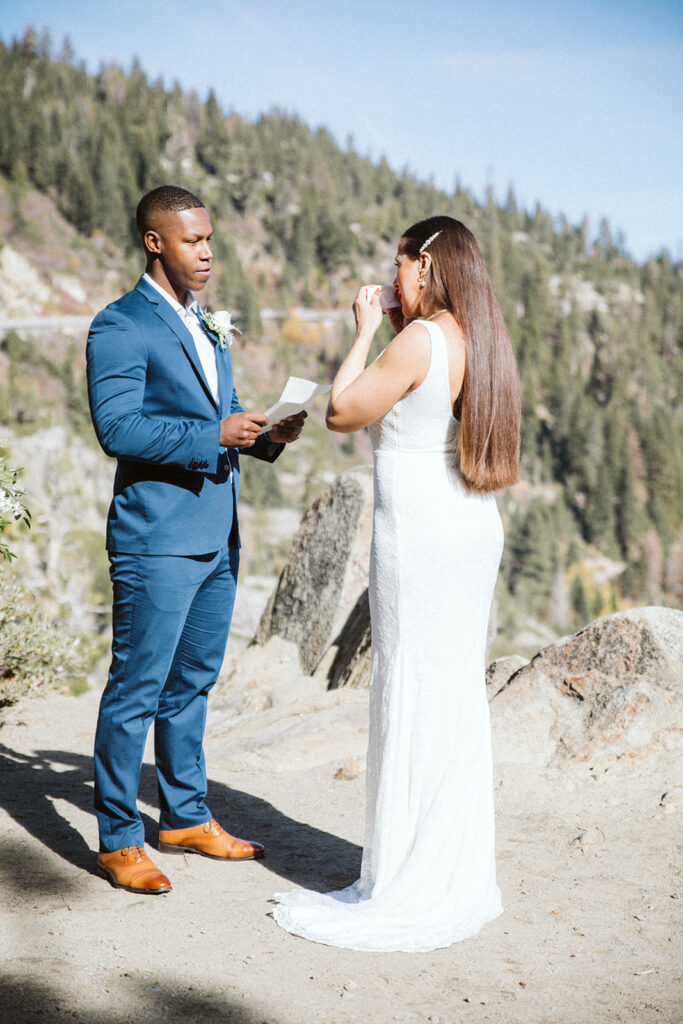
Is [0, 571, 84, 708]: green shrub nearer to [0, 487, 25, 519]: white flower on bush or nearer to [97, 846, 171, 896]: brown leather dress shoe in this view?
[0, 487, 25, 519]: white flower on bush

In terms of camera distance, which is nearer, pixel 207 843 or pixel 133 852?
pixel 133 852

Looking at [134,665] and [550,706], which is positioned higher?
[134,665]

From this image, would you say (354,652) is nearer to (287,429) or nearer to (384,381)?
(287,429)

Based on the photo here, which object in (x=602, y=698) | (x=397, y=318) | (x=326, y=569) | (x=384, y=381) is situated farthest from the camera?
(x=326, y=569)

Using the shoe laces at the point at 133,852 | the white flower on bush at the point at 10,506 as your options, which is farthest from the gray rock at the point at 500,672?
the white flower on bush at the point at 10,506

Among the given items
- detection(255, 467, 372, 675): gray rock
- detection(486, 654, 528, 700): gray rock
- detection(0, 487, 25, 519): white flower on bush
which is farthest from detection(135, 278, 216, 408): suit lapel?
detection(255, 467, 372, 675): gray rock

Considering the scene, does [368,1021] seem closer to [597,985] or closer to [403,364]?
[597,985]

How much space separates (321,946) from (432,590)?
4.07 feet

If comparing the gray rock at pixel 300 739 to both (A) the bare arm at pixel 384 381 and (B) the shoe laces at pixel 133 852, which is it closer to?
(B) the shoe laces at pixel 133 852

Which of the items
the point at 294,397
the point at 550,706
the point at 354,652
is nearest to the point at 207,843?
the point at 294,397

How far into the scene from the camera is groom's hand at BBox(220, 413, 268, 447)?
3.31 m

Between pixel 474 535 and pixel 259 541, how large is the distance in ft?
198

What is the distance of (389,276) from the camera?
111m

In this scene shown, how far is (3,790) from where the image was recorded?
456cm
